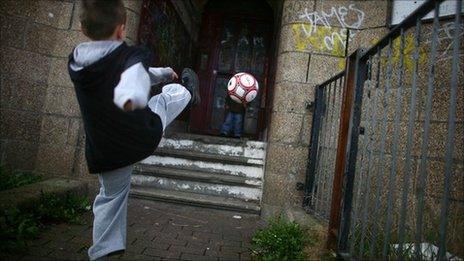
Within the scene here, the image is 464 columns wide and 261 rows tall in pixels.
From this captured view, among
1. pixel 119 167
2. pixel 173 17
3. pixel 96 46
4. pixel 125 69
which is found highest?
pixel 173 17

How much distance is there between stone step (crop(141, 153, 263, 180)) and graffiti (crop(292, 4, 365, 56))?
163 centimetres

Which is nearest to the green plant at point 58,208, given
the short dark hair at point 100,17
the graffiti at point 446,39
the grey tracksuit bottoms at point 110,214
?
the grey tracksuit bottoms at point 110,214

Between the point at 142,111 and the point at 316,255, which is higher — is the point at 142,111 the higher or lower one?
the higher one

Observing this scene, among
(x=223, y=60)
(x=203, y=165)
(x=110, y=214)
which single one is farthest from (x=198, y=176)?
(x=223, y=60)

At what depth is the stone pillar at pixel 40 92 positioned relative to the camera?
13.5 ft

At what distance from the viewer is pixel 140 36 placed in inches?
180

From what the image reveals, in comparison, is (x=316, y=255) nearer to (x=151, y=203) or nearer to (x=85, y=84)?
(x=85, y=84)

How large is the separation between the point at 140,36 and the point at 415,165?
350 centimetres

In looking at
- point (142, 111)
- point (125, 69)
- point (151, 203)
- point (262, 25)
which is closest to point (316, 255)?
point (142, 111)

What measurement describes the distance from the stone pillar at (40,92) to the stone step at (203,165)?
934 mm

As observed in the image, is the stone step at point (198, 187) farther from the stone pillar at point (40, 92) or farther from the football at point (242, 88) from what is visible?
the football at point (242, 88)

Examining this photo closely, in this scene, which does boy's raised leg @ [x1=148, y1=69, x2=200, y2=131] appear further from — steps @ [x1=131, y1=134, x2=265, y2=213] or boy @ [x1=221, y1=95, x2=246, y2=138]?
boy @ [x1=221, y1=95, x2=246, y2=138]

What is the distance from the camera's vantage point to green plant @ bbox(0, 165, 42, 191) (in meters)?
3.48

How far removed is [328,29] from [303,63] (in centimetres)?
52
